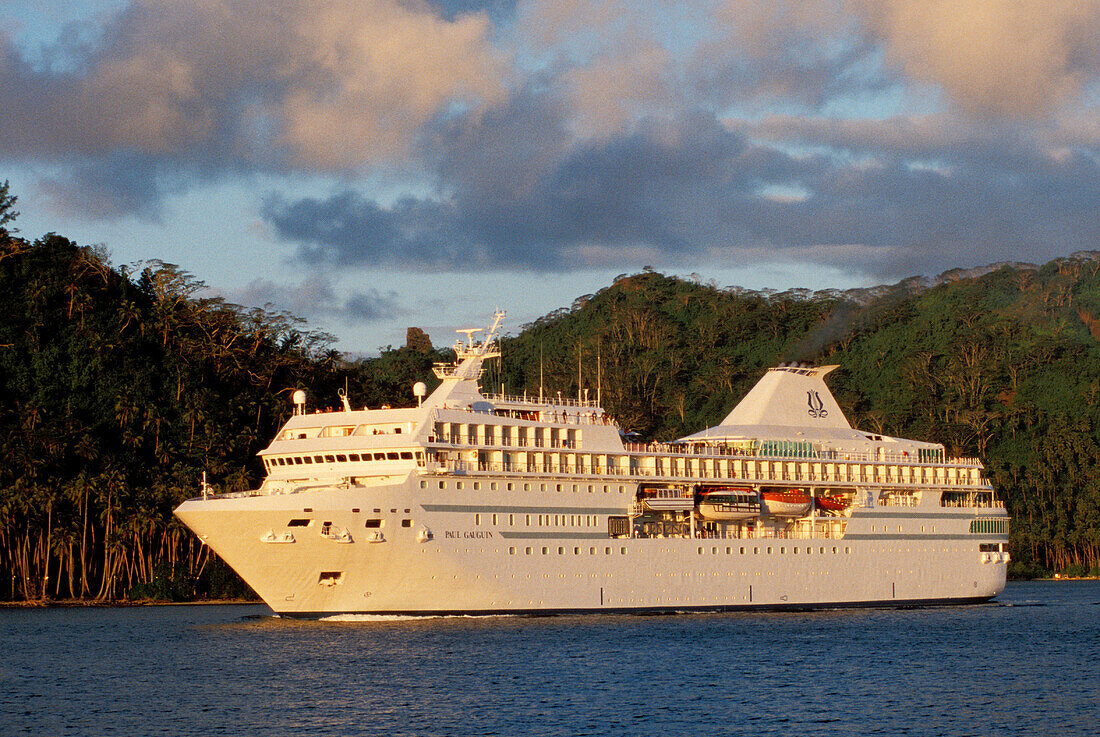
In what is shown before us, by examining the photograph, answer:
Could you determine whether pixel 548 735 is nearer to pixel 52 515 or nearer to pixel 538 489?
pixel 538 489

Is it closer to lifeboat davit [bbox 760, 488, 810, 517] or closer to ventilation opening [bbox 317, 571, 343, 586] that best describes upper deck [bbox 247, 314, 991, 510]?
lifeboat davit [bbox 760, 488, 810, 517]

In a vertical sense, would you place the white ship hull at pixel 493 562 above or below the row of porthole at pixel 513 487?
below

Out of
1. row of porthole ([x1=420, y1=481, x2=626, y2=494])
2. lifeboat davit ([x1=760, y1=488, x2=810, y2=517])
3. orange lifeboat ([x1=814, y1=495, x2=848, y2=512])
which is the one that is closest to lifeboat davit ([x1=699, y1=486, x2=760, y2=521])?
lifeboat davit ([x1=760, y1=488, x2=810, y2=517])

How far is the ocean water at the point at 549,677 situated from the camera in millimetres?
29375

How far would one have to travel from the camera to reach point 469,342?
161 ft

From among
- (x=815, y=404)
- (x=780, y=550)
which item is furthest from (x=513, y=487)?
(x=815, y=404)

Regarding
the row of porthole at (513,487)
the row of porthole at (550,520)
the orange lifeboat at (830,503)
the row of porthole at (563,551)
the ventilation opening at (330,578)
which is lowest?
the ventilation opening at (330,578)

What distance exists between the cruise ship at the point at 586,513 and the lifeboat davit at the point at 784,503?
8 centimetres

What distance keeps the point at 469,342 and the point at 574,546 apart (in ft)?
27.3

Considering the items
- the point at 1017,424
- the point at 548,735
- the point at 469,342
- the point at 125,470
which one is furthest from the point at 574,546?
the point at 1017,424

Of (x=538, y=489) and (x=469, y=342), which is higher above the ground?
(x=469, y=342)

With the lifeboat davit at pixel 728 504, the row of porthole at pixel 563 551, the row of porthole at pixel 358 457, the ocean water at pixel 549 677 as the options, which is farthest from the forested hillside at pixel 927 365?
the ocean water at pixel 549 677

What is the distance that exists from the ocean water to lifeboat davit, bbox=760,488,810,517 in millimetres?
6249

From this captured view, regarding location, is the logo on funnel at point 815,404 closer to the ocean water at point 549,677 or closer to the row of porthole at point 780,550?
the row of porthole at point 780,550
